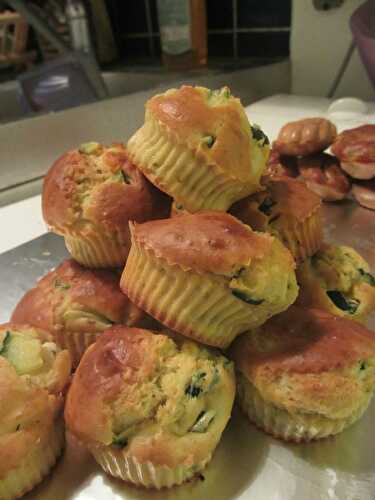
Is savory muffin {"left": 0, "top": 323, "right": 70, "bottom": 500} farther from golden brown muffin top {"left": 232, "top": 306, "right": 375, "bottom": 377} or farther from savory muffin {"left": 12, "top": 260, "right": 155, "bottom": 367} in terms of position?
golden brown muffin top {"left": 232, "top": 306, "right": 375, "bottom": 377}

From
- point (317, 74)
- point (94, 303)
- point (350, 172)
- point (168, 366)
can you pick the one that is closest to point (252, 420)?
point (168, 366)

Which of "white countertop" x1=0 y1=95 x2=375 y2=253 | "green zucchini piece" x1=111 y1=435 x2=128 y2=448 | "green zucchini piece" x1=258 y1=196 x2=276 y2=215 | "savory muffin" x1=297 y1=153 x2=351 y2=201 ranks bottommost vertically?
"white countertop" x1=0 y1=95 x2=375 y2=253

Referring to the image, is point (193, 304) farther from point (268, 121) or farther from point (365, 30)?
point (365, 30)

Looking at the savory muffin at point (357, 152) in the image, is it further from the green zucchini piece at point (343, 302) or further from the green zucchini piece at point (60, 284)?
the green zucchini piece at point (60, 284)

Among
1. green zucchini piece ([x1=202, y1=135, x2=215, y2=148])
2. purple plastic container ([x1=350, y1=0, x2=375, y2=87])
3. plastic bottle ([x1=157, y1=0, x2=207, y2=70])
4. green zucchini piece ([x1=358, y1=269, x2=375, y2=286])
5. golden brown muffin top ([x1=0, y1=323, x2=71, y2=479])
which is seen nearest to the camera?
golden brown muffin top ([x1=0, y1=323, x2=71, y2=479])

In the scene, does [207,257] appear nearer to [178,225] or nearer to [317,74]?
[178,225]

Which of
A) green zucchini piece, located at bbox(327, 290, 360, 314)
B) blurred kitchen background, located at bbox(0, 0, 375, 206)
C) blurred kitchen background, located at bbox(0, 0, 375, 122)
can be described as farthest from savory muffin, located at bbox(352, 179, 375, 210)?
blurred kitchen background, located at bbox(0, 0, 375, 122)
